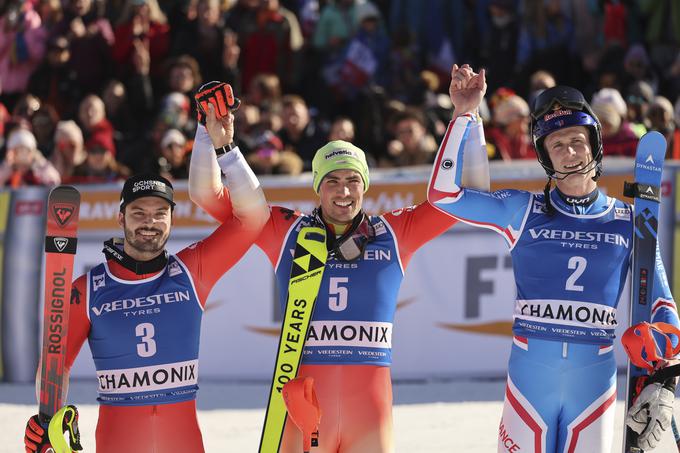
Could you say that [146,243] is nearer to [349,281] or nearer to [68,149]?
[349,281]

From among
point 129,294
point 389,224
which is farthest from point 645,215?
point 129,294

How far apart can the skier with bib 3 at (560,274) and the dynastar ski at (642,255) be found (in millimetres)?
72

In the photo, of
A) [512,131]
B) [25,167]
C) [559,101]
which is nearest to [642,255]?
[559,101]

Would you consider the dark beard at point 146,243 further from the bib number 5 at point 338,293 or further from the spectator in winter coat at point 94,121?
the spectator in winter coat at point 94,121

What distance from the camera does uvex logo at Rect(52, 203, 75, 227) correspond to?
606 centimetres

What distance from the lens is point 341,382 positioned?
605 cm

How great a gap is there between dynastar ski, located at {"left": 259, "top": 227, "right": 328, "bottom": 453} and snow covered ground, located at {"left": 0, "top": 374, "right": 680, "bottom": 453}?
2265mm

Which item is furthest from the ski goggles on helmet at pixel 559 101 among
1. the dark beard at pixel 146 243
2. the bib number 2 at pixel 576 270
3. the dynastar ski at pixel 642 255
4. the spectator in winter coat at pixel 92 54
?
the spectator in winter coat at pixel 92 54

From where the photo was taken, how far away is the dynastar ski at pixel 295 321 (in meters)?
5.98

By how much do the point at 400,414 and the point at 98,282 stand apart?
3.49m

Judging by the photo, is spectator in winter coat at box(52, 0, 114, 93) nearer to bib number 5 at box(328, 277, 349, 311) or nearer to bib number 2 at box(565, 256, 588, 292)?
bib number 5 at box(328, 277, 349, 311)

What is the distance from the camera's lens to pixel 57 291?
5.91 m

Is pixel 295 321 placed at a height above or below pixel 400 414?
above

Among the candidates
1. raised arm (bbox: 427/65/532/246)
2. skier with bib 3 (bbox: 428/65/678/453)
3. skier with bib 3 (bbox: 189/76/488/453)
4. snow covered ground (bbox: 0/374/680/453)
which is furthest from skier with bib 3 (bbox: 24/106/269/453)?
snow covered ground (bbox: 0/374/680/453)
